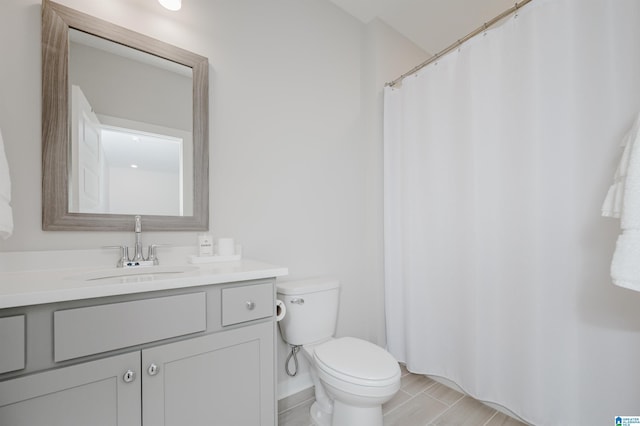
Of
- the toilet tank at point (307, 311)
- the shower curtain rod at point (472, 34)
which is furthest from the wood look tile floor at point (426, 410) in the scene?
the shower curtain rod at point (472, 34)

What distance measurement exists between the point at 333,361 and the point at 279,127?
1.36m

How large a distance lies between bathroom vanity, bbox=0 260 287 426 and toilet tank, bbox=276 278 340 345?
0.39m

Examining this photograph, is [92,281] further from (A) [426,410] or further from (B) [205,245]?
(A) [426,410]

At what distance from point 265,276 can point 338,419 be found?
0.82 metres

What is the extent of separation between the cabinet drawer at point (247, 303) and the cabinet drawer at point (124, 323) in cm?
8

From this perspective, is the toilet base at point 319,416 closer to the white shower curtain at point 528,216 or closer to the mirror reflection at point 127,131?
the white shower curtain at point 528,216

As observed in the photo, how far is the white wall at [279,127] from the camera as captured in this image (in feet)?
3.62

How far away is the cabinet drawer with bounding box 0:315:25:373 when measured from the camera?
2.27 feet

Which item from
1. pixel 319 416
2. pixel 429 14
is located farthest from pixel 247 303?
pixel 429 14

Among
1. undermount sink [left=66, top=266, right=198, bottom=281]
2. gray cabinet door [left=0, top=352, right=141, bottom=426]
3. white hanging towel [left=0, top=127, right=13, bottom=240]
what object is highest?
white hanging towel [left=0, top=127, right=13, bottom=240]

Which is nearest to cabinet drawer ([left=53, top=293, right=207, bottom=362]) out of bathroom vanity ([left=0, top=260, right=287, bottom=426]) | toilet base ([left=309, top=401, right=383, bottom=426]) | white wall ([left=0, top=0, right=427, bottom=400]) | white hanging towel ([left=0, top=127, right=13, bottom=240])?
bathroom vanity ([left=0, top=260, right=287, bottom=426])

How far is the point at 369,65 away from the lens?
7.11 ft

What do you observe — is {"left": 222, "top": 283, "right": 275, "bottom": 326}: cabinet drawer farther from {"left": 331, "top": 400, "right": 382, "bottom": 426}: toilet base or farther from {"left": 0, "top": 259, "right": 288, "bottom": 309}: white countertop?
{"left": 331, "top": 400, "right": 382, "bottom": 426}: toilet base

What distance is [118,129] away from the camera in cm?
130
